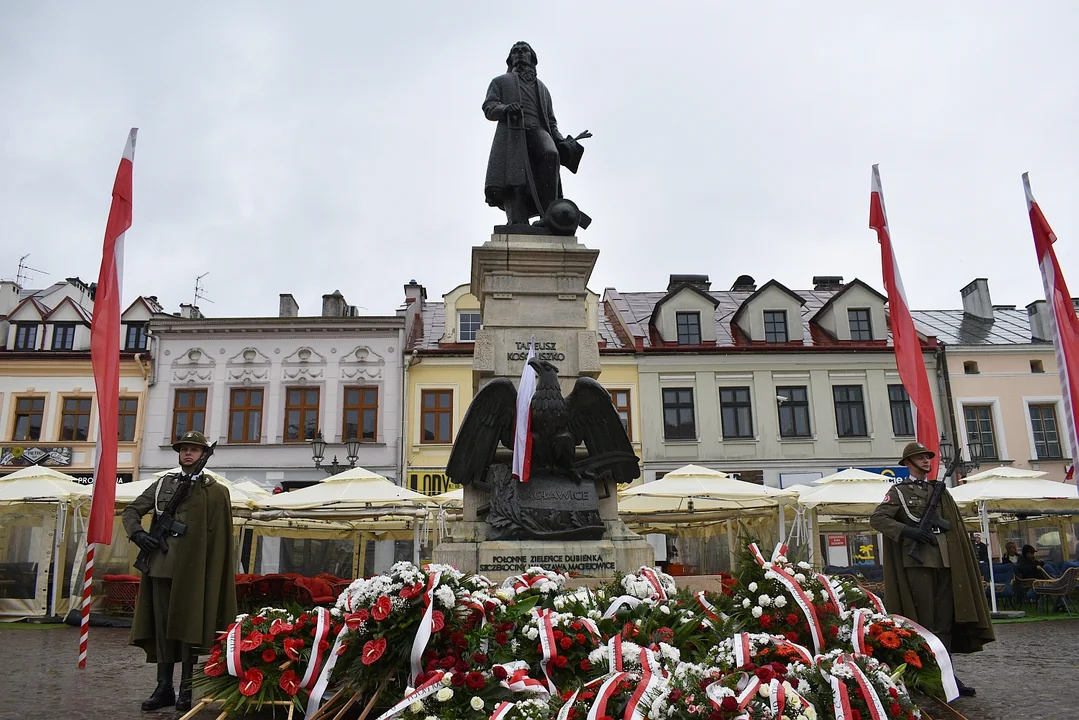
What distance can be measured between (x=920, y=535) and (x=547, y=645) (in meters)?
3.09

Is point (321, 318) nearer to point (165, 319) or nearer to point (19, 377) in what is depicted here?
point (165, 319)

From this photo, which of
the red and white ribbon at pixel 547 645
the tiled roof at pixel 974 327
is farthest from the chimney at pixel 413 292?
the red and white ribbon at pixel 547 645

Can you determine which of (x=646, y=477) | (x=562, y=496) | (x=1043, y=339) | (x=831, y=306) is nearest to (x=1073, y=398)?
(x=562, y=496)

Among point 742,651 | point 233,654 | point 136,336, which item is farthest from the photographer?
point 136,336

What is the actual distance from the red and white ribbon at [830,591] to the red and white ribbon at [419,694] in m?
2.31

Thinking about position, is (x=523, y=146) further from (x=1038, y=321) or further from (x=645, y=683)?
(x=1038, y=321)

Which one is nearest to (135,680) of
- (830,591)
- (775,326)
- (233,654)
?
(233,654)

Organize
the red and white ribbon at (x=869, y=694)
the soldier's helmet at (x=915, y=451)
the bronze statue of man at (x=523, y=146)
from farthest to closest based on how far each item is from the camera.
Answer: the bronze statue of man at (x=523, y=146) < the soldier's helmet at (x=915, y=451) < the red and white ribbon at (x=869, y=694)

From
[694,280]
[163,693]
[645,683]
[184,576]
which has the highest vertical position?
[694,280]

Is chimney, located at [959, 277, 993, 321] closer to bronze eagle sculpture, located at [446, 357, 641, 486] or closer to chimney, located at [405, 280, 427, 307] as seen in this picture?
chimney, located at [405, 280, 427, 307]

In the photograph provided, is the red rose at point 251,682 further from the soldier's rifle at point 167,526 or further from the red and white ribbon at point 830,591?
the red and white ribbon at point 830,591

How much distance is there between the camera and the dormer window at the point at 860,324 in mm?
26156

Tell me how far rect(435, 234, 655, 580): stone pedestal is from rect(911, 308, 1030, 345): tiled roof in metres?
22.7

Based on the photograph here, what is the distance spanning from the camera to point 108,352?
6.48m
